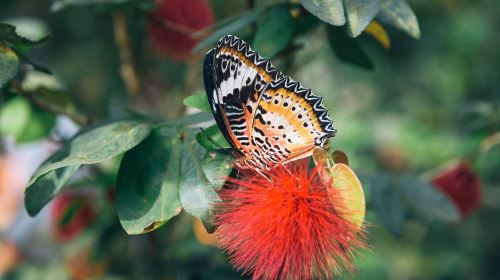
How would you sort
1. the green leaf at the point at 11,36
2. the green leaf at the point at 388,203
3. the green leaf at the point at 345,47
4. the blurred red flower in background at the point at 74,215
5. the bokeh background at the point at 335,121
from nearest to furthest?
the green leaf at the point at 11,36, the green leaf at the point at 345,47, the green leaf at the point at 388,203, the bokeh background at the point at 335,121, the blurred red flower in background at the point at 74,215

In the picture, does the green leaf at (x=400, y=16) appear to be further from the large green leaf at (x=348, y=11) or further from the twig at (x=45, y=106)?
the twig at (x=45, y=106)

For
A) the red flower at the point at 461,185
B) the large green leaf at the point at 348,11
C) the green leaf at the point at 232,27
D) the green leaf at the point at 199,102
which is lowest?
the red flower at the point at 461,185

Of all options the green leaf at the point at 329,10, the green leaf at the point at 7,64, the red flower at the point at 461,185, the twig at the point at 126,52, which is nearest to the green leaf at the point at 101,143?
the green leaf at the point at 7,64

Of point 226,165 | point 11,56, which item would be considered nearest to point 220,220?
point 226,165

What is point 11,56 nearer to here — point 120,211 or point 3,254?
point 120,211

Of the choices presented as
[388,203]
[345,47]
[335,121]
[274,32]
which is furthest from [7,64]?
[335,121]

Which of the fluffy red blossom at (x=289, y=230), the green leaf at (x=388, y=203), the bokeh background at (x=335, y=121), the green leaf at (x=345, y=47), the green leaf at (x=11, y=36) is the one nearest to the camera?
the fluffy red blossom at (x=289, y=230)

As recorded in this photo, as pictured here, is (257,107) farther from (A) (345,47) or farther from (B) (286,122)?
(A) (345,47)
